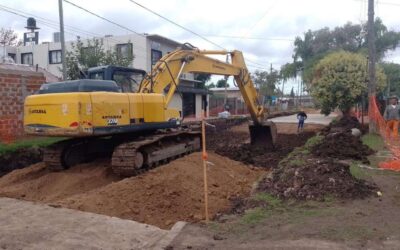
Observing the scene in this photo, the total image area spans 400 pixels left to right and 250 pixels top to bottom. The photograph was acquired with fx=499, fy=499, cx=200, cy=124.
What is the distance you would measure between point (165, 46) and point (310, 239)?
42.2 metres

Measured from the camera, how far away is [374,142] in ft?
59.5

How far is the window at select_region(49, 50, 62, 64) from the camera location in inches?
1920

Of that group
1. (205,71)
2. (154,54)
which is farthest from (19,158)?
(154,54)

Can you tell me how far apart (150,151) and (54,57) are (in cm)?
4075

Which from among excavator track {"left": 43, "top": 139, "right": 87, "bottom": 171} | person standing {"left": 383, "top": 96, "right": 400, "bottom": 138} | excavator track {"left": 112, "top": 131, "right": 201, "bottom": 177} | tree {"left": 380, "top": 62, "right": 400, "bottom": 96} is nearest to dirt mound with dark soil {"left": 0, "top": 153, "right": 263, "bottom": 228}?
excavator track {"left": 43, "top": 139, "right": 87, "bottom": 171}

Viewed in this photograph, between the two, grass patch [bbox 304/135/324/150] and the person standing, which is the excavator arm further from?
the person standing

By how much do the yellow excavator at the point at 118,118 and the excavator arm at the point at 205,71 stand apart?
1.0 inches

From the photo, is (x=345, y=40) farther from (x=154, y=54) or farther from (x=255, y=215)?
(x=255, y=215)

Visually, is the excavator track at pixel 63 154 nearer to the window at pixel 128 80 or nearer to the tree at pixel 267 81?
the window at pixel 128 80

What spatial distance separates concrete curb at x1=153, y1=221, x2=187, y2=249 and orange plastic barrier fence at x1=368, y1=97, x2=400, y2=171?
21.8ft

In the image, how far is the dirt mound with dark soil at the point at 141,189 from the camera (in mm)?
8133

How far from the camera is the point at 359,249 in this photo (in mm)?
5996

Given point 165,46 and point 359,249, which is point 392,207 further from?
point 165,46

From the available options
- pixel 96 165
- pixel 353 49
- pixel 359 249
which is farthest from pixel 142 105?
pixel 353 49
